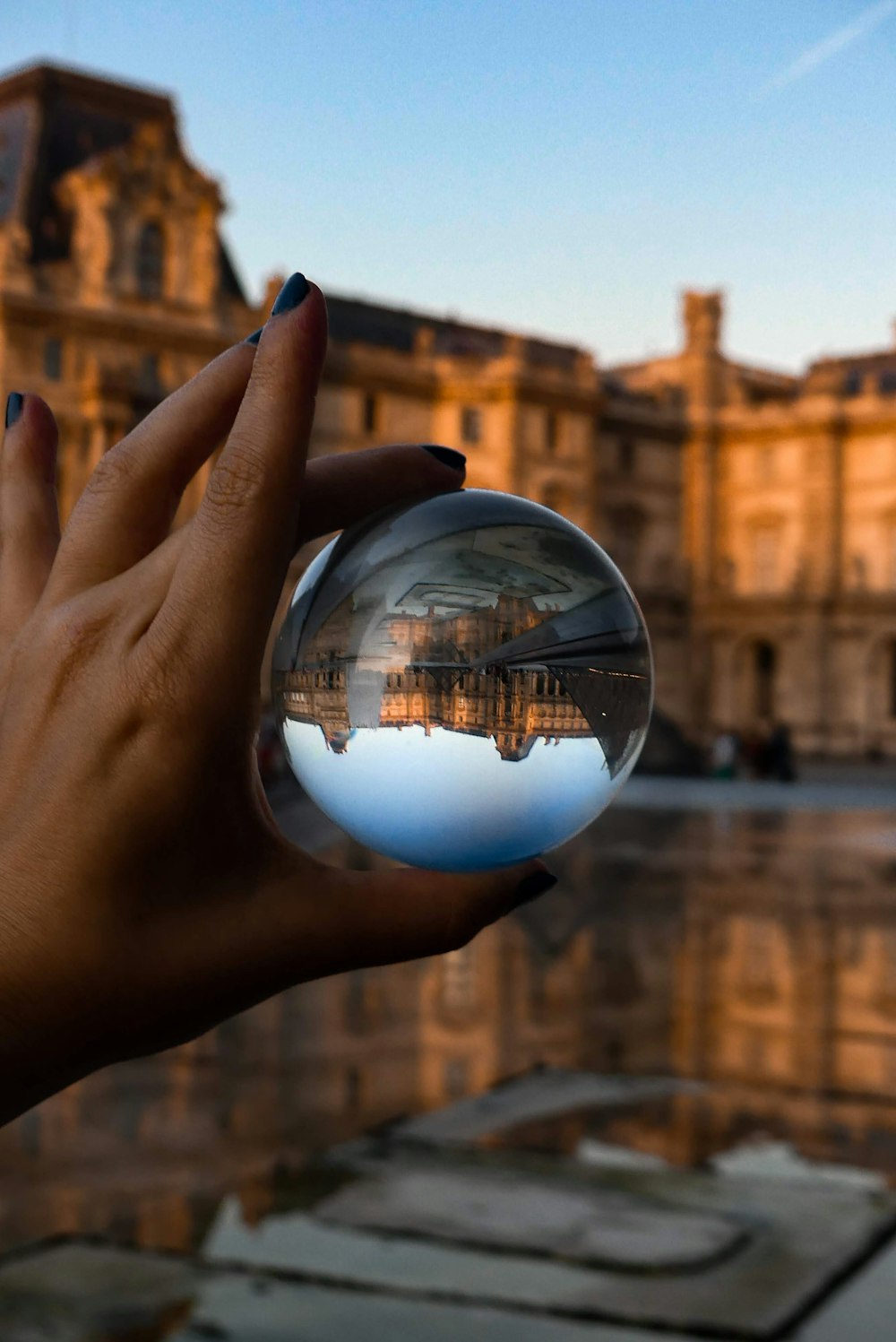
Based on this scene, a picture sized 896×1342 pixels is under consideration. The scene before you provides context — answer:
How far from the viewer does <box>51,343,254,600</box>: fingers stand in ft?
6.59

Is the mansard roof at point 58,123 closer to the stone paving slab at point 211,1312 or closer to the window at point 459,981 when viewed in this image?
the window at point 459,981

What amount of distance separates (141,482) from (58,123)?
49447 mm

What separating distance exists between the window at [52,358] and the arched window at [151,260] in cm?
342

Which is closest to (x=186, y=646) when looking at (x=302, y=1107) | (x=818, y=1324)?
(x=818, y=1324)

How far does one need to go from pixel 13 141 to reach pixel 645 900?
40715mm

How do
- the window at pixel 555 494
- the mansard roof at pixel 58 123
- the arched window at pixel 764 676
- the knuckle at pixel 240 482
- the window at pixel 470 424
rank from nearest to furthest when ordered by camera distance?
1. the knuckle at pixel 240 482
2. the mansard roof at pixel 58 123
3. the window at pixel 470 424
4. the window at pixel 555 494
5. the arched window at pixel 764 676

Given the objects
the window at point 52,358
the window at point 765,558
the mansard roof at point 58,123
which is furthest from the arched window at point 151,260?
the window at point 765,558

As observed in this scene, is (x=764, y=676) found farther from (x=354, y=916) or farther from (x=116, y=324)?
(x=354, y=916)

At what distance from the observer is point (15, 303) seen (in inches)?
1635

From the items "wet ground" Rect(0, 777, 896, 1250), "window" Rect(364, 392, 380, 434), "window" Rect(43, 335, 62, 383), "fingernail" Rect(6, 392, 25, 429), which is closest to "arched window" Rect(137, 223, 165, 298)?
"window" Rect(43, 335, 62, 383)

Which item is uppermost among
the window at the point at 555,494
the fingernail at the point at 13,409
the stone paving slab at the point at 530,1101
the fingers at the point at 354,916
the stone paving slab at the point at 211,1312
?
the window at the point at 555,494

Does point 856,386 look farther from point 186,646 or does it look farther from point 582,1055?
point 186,646

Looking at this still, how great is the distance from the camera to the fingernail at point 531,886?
2.14 m

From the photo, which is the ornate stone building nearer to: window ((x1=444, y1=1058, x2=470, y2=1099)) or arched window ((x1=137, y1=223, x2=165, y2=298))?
arched window ((x1=137, y1=223, x2=165, y2=298))
